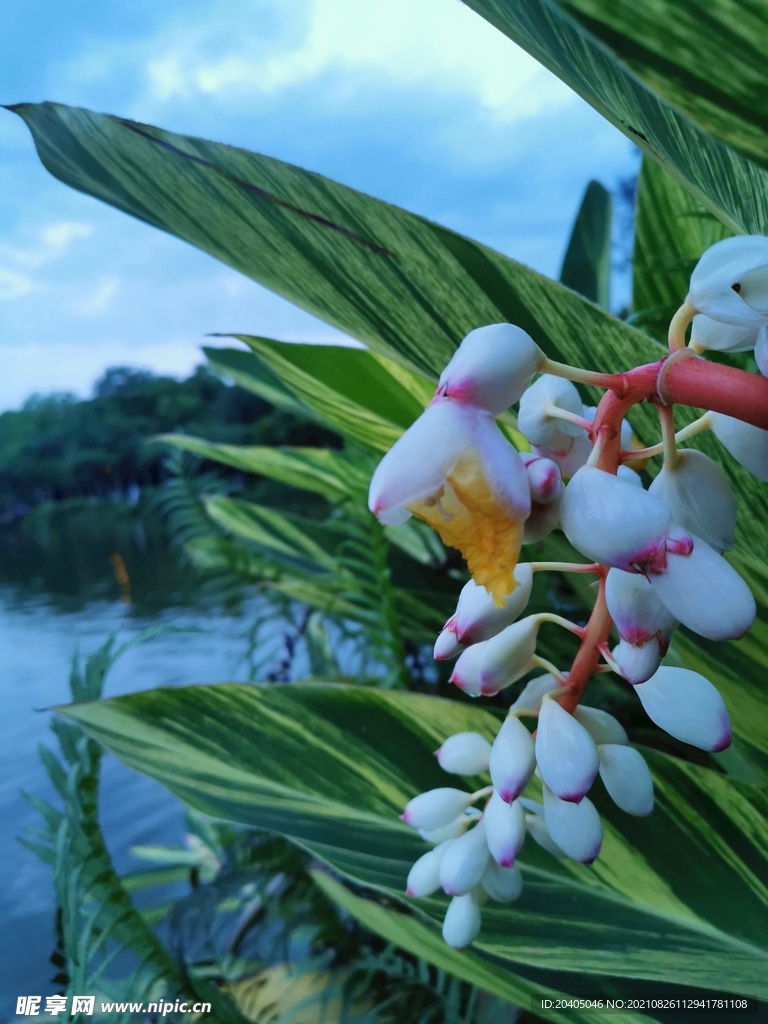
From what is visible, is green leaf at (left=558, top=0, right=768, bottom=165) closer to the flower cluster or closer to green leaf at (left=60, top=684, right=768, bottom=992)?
the flower cluster

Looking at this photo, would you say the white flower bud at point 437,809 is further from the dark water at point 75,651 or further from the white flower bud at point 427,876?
the dark water at point 75,651

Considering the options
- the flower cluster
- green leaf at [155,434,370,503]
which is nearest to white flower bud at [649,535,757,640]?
the flower cluster

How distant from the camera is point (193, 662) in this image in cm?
99

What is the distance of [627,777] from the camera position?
0.19 meters

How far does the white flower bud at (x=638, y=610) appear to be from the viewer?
0.14 m

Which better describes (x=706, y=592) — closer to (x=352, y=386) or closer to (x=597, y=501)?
(x=597, y=501)

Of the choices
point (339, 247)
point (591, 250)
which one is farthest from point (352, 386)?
point (591, 250)

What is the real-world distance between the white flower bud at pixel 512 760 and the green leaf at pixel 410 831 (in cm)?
13

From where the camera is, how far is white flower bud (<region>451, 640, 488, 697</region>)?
19 cm

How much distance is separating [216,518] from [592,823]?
72 cm

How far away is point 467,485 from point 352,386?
351 mm

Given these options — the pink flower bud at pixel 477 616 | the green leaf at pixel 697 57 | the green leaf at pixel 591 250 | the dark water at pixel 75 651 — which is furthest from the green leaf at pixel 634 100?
the green leaf at pixel 591 250

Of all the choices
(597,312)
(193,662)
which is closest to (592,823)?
(597,312)

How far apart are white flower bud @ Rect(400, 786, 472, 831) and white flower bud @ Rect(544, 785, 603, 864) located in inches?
1.9
